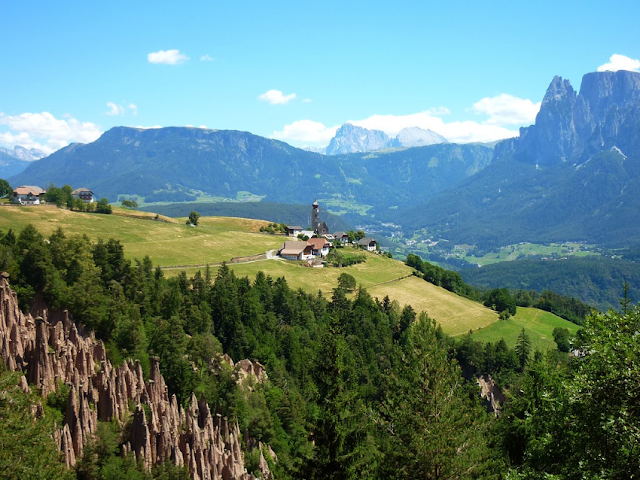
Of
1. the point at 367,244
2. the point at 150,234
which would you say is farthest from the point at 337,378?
the point at 367,244

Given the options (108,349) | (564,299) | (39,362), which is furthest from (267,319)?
(564,299)

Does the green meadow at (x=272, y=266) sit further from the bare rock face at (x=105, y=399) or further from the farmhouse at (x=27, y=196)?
the bare rock face at (x=105, y=399)

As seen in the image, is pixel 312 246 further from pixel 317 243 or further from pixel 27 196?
pixel 27 196

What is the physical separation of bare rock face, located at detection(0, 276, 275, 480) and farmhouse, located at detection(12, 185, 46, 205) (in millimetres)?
101653

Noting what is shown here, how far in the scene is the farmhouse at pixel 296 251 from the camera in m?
136

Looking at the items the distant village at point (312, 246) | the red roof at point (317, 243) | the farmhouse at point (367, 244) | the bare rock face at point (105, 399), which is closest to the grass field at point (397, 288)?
the distant village at point (312, 246)

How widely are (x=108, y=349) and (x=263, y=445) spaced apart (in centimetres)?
2021

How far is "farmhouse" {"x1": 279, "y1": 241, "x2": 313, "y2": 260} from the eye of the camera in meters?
136

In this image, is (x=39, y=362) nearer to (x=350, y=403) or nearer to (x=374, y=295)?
(x=350, y=403)

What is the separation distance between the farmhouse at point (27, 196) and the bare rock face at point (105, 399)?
334 ft

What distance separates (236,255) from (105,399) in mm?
83831

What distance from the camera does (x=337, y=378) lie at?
31250 mm

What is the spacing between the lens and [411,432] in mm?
26688

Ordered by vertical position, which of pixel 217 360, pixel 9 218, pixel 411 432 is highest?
pixel 9 218
